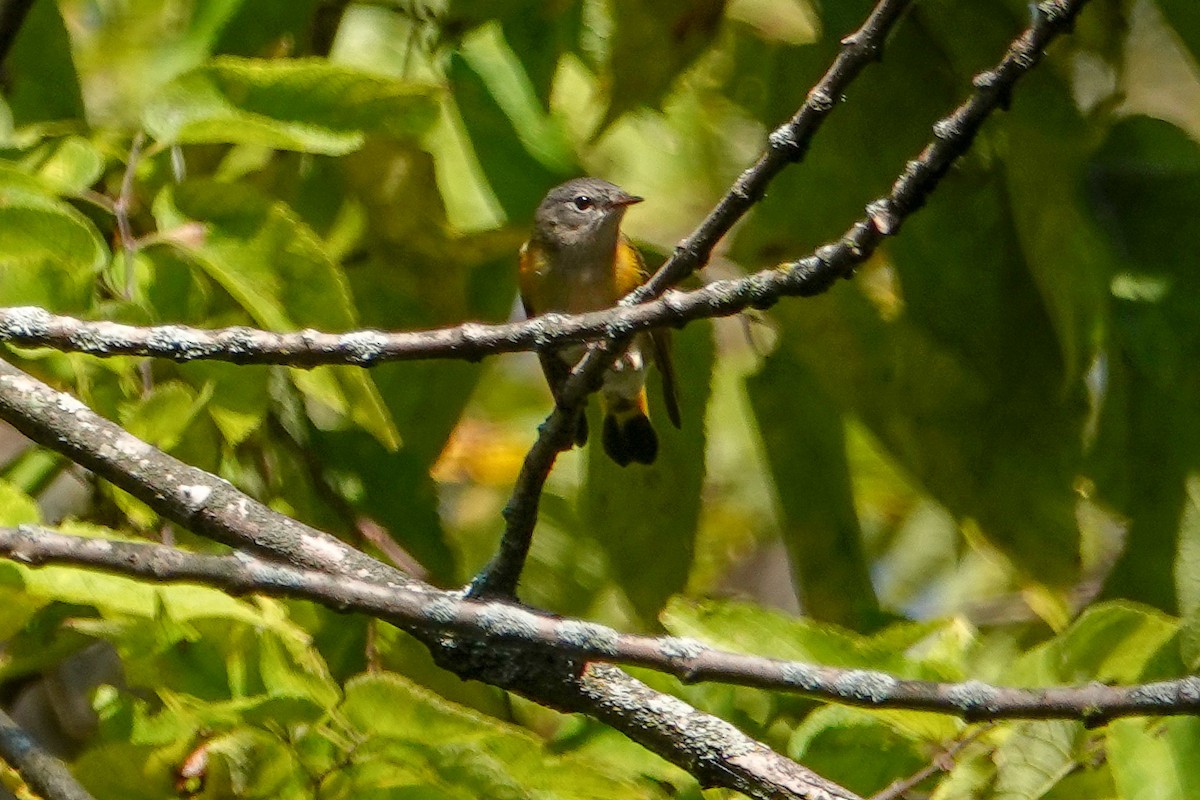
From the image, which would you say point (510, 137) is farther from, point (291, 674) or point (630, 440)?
point (291, 674)

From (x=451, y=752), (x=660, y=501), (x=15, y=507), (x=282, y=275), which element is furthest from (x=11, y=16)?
(x=451, y=752)

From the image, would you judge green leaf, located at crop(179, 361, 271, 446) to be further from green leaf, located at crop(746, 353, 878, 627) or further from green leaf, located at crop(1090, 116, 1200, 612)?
green leaf, located at crop(1090, 116, 1200, 612)

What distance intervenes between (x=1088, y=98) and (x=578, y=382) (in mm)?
2029

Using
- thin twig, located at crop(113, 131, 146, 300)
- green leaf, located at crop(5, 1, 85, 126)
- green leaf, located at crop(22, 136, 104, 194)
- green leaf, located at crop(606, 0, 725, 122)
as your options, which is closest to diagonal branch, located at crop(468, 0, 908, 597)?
green leaf, located at crop(606, 0, 725, 122)

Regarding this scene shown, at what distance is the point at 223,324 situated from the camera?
2.10 metres

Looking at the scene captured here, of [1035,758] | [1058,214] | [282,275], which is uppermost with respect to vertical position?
[1058,214]

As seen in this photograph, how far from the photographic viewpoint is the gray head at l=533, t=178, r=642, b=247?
110 inches

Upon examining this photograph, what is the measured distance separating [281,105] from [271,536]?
0.64 metres

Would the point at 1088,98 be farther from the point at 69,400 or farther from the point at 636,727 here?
the point at 69,400

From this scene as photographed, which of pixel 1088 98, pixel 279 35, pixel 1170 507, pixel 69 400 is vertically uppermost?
pixel 1088 98

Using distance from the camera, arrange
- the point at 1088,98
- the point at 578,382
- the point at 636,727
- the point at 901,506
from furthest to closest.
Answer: the point at 901,506 → the point at 1088,98 → the point at 636,727 → the point at 578,382

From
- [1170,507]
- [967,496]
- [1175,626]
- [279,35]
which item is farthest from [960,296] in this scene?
[279,35]

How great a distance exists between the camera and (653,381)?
2.73 m

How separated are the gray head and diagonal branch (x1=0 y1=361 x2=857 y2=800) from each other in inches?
42.1
